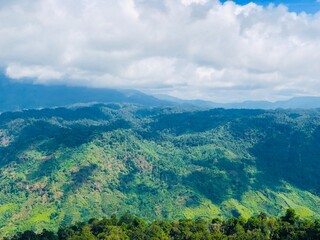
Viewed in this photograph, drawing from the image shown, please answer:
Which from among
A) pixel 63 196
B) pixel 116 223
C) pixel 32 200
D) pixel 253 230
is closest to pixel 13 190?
pixel 32 200

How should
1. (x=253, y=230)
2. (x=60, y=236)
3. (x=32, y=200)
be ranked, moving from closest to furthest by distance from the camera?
(x=253, y=230), (x=60, y=236), (x=32, y=200)

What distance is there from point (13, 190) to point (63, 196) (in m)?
27.1

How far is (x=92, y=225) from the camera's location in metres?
84.5

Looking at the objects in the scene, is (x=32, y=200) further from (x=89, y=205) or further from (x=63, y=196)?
(x=89, y=205)

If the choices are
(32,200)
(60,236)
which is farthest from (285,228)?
(32,200)

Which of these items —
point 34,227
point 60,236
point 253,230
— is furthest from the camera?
point 34,227

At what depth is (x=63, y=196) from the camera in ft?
603

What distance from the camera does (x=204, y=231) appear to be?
76500mm

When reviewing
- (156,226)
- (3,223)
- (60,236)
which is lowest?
(3,223)

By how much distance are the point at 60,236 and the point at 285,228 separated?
46.9 metres

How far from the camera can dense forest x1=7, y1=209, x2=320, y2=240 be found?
69.9 metres

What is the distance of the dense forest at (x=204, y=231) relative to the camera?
2751 inches

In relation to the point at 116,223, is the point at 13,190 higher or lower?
lower

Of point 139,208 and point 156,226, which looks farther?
point 139,208
